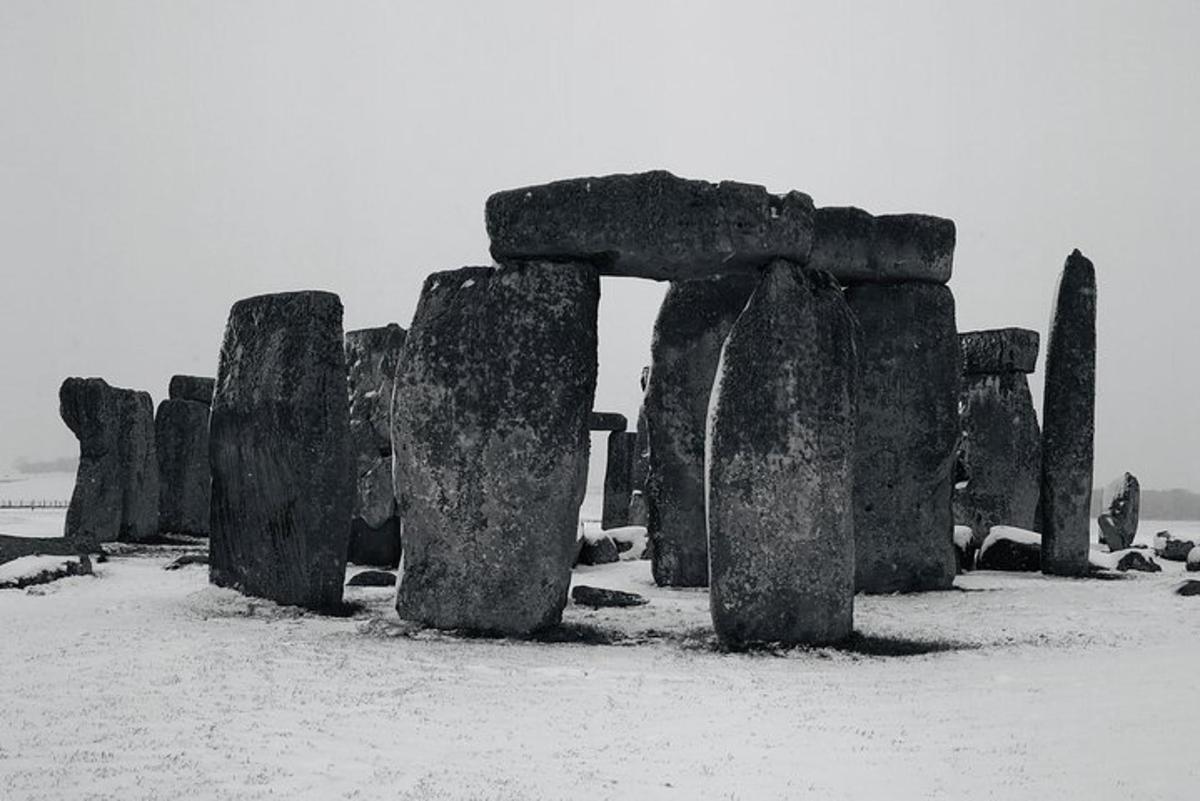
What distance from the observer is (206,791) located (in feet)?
12.2

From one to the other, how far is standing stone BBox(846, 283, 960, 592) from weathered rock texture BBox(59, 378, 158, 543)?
8.85m

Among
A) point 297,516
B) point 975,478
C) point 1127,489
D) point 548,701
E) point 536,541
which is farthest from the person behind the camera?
point 1127,489

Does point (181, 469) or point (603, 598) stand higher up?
point (181, 469)

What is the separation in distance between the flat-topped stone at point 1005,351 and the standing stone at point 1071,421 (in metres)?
2.63

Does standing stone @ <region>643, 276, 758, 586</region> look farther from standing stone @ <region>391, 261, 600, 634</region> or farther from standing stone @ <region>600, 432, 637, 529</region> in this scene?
standing stone @ <region>600, 432, 637, 529</region>

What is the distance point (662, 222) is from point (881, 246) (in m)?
3.68

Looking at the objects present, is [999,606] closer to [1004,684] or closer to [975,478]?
[1004,684]

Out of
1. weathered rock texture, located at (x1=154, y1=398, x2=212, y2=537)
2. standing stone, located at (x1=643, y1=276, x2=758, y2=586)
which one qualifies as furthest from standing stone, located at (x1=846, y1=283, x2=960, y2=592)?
weathered rock texture, located at (x1=154, y1=398, x2=212, y2=537)

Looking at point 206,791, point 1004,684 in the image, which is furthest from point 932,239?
point 206,791

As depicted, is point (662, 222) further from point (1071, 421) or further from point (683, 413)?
point (1071, 421)

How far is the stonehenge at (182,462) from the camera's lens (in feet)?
55.6

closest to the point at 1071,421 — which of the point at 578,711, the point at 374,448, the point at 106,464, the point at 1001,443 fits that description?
the point at 1001,443

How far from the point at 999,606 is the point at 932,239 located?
10.4 feet

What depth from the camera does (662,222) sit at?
23.6 ft
